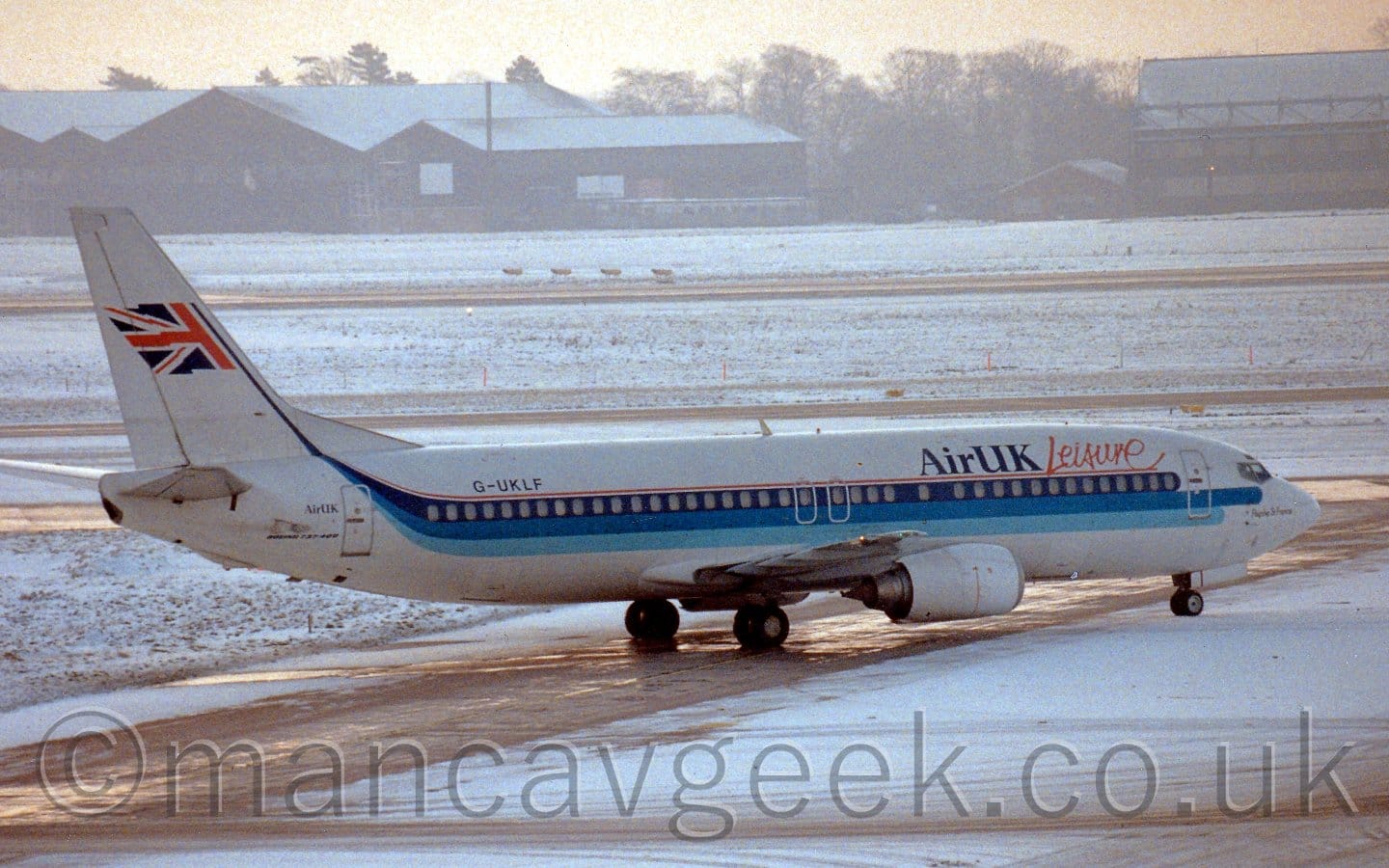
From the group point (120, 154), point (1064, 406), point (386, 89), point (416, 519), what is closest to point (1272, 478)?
point (416, 519)

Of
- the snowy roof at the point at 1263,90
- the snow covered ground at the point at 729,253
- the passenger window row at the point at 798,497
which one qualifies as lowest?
the passenger window row at the point at 798,497

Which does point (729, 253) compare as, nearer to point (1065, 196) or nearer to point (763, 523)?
point (1065, 196)

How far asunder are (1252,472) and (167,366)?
2007cm

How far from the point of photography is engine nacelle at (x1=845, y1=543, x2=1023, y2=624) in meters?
28.5

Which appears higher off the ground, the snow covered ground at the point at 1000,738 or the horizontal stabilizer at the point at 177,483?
the horizontal stabilizer at the point at 177,483

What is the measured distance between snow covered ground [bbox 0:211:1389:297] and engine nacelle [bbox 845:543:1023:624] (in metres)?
66.6

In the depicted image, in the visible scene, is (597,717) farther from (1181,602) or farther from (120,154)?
(120,154)

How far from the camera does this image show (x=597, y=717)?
78.8ft

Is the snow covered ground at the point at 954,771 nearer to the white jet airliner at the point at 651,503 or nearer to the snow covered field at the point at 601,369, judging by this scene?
the white jet airliner at the point at 651,503

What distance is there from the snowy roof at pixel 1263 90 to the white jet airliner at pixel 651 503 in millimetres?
118685

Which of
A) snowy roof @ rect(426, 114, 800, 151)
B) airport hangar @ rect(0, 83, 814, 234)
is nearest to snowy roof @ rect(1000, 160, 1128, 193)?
airport hangar @ rect(0, 83, 814, 234)

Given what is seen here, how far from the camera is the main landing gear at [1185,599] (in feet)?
102

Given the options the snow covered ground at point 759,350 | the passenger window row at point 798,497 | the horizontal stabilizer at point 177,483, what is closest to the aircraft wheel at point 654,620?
the passenger window row at point 798,497

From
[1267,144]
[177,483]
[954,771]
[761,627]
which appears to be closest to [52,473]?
[177,483]
